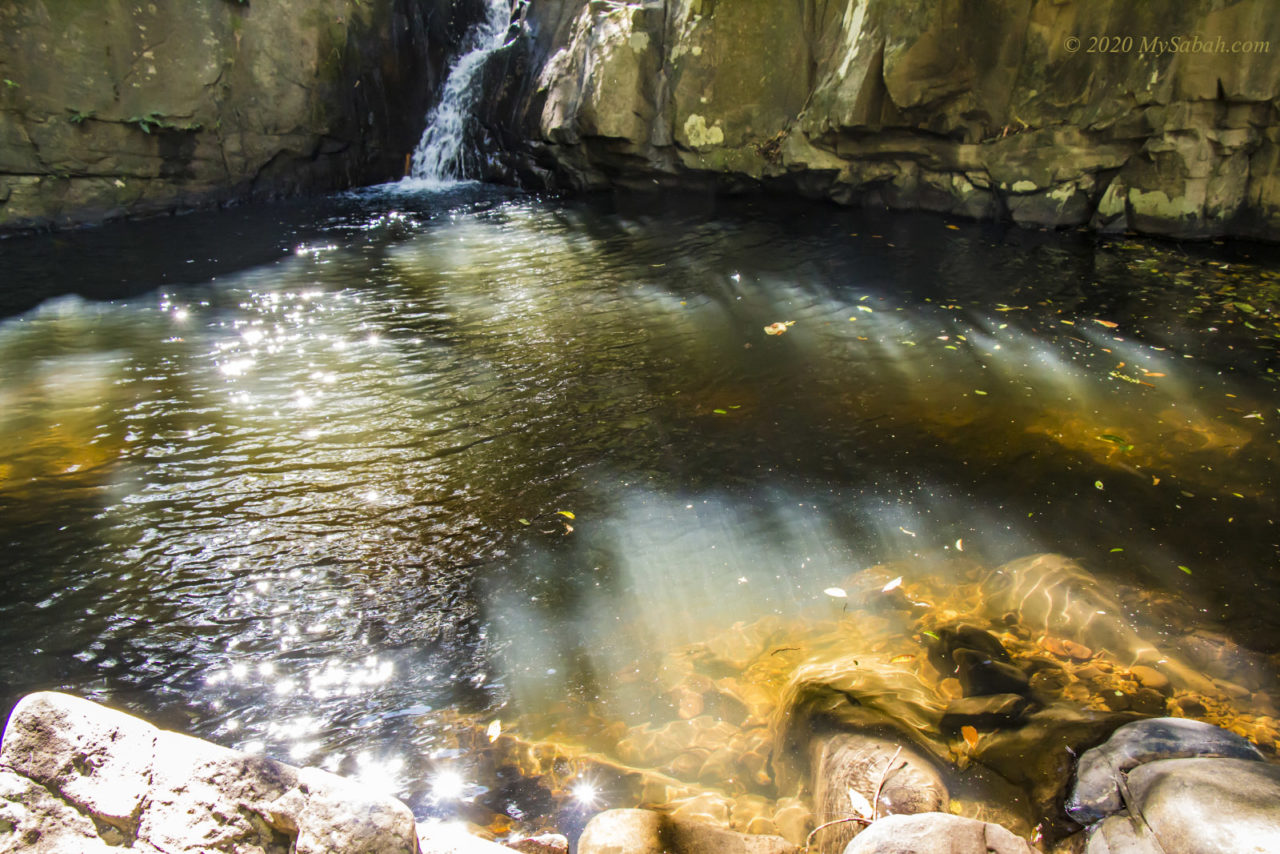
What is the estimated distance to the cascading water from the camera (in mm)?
16406

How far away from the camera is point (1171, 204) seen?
891cm

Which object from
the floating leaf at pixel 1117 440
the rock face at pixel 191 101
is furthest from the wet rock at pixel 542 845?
the rock face at pixel 191 101

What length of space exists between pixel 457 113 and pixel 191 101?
5.71 meters

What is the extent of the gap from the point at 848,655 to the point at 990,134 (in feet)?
30.5

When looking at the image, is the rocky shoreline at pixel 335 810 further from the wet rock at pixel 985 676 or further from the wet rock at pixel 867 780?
the wet rock at pixel 985 676

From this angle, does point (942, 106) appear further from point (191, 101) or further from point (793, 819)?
point (191, 101)

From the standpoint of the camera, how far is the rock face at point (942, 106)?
8516 mm

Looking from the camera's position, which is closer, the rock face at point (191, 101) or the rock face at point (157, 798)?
the rock face at point (157, 798)

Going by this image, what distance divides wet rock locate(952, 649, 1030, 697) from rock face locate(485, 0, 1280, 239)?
8497 millimetres

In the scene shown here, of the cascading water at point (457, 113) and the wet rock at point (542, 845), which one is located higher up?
the cascading water at point (457, 113)

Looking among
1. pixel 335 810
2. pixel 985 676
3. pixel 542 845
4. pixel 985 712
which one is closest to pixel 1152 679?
pixel 985 676

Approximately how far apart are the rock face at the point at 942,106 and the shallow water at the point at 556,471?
54.9 inches

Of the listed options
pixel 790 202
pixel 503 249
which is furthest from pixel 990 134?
pixel 503 249

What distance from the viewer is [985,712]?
2855mm
